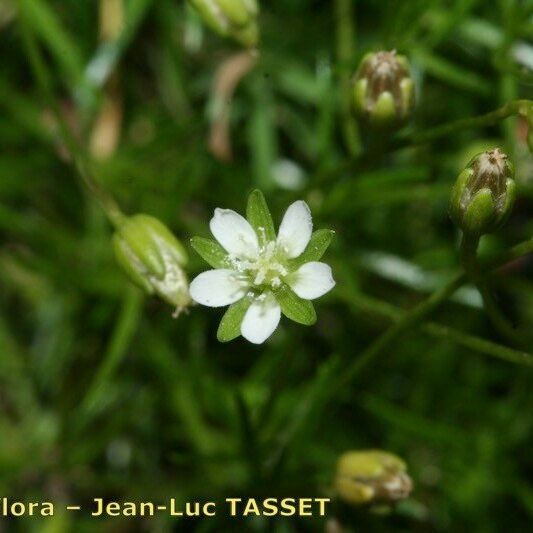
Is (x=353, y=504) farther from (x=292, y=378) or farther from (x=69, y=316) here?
(x=69, y=316)

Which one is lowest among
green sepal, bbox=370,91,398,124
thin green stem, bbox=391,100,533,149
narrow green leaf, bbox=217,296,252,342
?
narrow green leaf, bbox=217,296,252,342

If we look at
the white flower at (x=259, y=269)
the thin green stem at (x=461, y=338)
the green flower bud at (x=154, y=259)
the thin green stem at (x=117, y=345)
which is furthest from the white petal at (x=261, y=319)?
the thin green stem at (x=117, y=345)

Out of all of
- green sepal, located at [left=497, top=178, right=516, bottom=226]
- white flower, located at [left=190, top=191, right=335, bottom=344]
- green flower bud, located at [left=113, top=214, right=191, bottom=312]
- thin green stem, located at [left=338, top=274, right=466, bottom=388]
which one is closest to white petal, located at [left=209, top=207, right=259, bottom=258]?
white flower, located at [left=190, top=191, right=335, bottom=344]

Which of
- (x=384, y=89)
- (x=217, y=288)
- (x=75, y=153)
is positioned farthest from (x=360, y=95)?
(x=75, y=153)

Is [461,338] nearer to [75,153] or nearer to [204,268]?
[204,268]

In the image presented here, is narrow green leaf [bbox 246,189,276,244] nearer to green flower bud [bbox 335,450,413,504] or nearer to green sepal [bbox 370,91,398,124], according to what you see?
green sepal [bbox 370,91,398,124]

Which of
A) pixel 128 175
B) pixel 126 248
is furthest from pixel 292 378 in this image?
pixel 126 248
